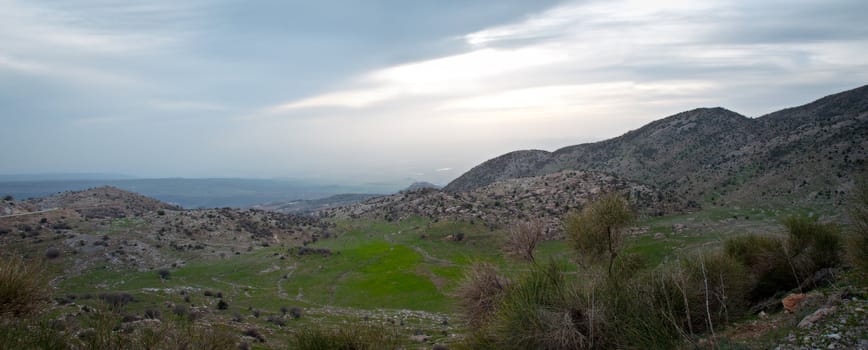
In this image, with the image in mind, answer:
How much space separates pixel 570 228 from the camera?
17328mm

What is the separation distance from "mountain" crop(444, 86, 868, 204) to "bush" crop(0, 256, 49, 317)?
4606 cm

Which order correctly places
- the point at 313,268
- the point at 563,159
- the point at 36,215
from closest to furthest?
the point at 313,268
the point at 36,215
the point at 563,159

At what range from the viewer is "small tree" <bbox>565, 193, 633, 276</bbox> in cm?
1633

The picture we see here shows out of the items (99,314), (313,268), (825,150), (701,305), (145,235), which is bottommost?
(313,268)

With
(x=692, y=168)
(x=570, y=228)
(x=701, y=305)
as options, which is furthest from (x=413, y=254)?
(x=692, y=168)

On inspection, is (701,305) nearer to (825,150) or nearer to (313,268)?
(313,268)

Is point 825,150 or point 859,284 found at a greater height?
point 825,150

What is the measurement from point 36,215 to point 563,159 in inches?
3624

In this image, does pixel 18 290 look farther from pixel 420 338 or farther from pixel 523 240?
pixel 523 240

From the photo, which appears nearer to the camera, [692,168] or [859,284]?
[859,284]

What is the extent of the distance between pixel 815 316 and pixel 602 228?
27.2 feet

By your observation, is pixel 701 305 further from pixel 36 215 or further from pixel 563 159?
pixel 563 159

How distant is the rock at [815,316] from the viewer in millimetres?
8211

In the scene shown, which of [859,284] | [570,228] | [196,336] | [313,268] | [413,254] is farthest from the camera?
[413,254]
